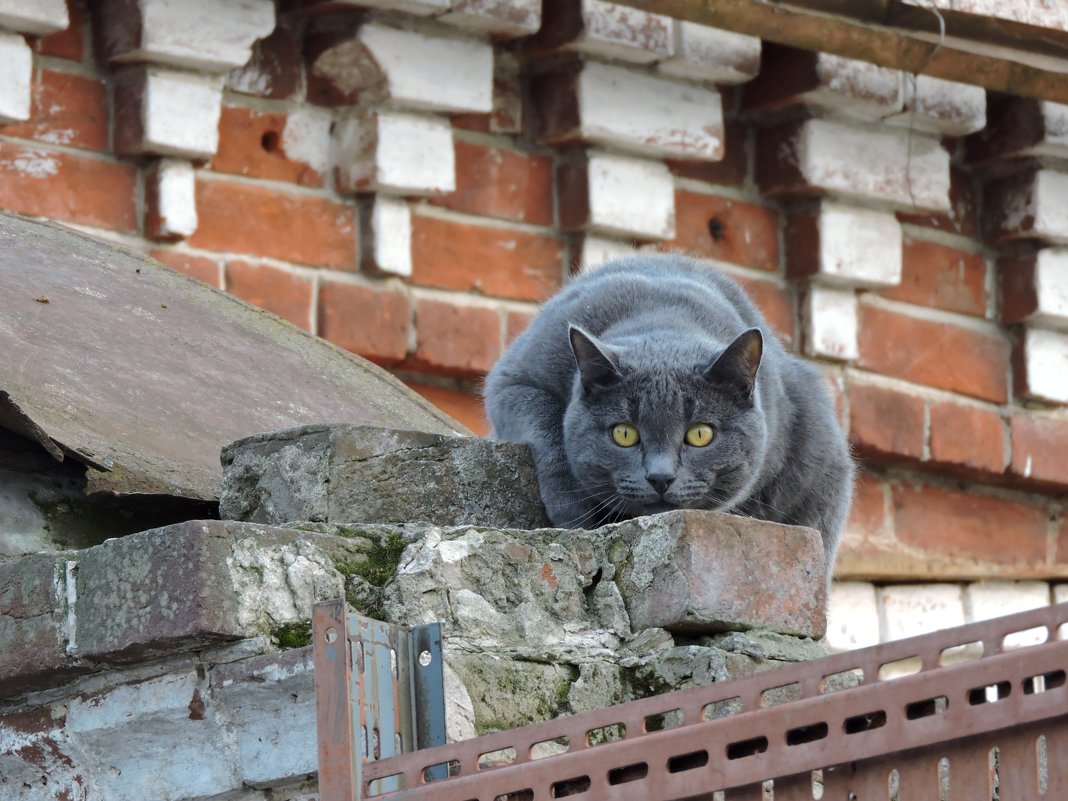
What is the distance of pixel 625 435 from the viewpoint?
11.6 ft

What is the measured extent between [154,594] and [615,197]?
11.1ft

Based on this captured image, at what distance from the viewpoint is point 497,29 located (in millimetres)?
5418

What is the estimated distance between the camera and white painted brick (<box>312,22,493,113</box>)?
520 cm

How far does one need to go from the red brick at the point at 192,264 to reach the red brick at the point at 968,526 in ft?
7.26

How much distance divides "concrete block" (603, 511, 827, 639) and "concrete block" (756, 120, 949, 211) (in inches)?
134

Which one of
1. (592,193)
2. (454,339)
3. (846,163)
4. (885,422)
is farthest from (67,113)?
(885,422)

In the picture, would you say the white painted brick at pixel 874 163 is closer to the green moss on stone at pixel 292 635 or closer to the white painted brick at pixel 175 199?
the white painted brick at pixel 175 199

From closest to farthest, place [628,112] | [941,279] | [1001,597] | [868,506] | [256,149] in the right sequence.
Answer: [256,149], [628,112], [868,506], [941,279], [1001,597]

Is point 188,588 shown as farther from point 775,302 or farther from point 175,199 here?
point 775,302

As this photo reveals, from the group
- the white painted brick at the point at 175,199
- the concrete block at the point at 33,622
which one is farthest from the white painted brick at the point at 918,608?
the concrete block at the point at 33,622

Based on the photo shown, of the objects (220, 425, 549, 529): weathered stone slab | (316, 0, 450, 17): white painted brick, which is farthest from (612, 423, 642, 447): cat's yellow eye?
(316, 0, 450, 17): white painted brick

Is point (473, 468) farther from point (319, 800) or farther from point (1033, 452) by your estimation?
point (1033, 452)

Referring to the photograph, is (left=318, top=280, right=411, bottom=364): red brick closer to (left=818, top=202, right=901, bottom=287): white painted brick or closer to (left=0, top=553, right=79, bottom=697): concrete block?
(left=818, top=202, right=901, bottom=287): white painted brick

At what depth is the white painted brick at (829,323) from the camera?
19.6 ft
